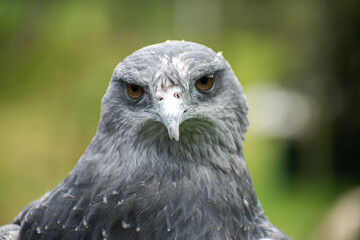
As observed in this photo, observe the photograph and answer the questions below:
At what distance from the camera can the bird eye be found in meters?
3.19

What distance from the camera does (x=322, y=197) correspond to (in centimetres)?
1066

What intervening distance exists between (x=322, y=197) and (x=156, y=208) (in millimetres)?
8210

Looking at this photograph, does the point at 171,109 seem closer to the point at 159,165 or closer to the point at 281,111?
the point at 159,165

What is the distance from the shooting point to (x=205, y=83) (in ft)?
10.6

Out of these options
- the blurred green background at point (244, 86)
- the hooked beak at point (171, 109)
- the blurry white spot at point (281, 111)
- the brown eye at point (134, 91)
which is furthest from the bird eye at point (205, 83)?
the blurry white spot at point (281, 111)

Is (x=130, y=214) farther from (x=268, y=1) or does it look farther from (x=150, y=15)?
(x=268, y=1)

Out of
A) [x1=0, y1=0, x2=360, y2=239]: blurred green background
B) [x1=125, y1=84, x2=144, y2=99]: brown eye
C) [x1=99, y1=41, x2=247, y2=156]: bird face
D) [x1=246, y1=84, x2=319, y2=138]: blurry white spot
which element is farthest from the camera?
[x1=246, y1=84, x2=319, y2=138]: blurry white spot

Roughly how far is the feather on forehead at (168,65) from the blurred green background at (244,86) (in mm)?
6932

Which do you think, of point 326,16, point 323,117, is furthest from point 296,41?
point 323,117

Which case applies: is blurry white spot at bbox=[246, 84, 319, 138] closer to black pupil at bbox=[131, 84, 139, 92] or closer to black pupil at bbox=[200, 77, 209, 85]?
black pupil at bbox=[200, 77, 209, 85]

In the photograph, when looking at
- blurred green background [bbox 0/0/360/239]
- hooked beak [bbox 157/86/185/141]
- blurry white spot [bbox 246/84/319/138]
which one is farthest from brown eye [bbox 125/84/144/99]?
blurry white spot [bbox 246/84/319/138]

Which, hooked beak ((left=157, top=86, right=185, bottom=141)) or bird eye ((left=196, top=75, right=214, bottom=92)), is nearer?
hooked beak ((left=157, top=86, right=185, bottom=141))

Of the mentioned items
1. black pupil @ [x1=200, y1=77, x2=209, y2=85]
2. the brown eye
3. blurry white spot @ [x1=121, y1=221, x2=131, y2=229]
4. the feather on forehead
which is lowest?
blurry white spot @ [x1=121, y1=221, x2=131, y2=229]

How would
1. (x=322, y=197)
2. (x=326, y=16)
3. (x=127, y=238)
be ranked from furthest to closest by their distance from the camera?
(x=326, y=16) < (x=322, y=197) < (x=127, y=238)
